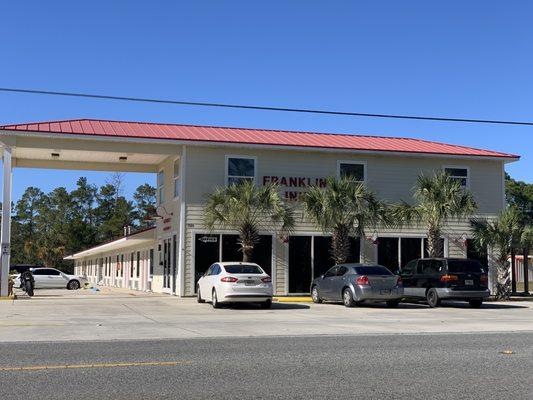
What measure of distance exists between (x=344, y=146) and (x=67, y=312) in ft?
47.7

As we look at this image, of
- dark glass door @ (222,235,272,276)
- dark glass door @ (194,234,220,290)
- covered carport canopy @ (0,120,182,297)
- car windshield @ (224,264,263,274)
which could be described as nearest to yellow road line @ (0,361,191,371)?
car windshield @ (224,264,263,274)

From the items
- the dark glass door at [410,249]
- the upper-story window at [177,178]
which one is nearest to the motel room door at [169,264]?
the upper-story window at [177,178]

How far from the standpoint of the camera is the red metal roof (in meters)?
26.3

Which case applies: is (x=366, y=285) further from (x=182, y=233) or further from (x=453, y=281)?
(x=182, y=233)

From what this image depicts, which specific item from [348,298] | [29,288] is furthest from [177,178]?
[348,298]

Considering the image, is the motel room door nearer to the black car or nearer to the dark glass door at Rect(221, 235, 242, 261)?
the dark glass door at Rect(221, 235, 242, 261)

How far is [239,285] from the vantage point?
20234 millimetres

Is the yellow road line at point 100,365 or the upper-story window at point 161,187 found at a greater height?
the upper-story window at point 161,187

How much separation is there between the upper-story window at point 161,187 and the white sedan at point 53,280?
1115cm

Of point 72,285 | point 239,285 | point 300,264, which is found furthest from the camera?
point 72,285

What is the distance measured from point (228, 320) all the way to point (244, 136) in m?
13.8

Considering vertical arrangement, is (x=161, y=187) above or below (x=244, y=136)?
below

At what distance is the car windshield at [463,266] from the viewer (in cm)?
2140

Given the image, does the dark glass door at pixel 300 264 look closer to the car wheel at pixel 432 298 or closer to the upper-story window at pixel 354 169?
the upper-story window at pixel 354 169
